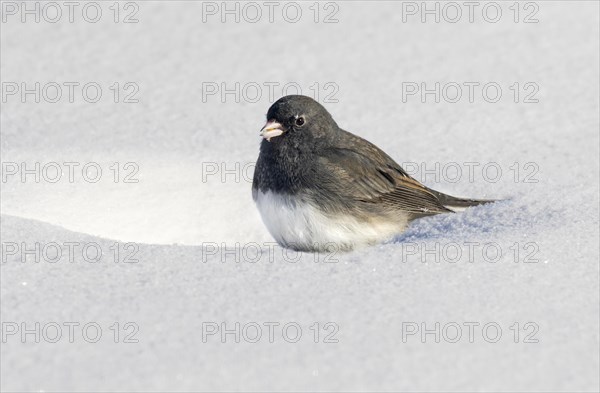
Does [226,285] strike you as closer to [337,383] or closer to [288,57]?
[337,383]

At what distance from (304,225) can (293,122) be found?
1.98 feet

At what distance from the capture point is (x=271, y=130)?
496 cm

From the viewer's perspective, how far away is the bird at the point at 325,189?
15.8 feet

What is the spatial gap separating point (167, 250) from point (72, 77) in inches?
128

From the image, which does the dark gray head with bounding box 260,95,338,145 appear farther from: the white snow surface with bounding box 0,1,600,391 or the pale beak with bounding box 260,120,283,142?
the white snow surface with bounding box 0,1,600,391

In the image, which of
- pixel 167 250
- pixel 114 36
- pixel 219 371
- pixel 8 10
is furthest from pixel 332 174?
pixel 8 10

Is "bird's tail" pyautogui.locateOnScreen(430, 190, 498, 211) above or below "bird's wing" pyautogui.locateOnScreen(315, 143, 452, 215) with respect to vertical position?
below

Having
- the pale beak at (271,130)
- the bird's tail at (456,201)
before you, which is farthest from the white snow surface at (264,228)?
the pale beak at (271,130)

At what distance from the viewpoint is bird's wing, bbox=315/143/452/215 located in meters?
4.95

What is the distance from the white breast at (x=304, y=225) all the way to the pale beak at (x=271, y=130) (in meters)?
0.31

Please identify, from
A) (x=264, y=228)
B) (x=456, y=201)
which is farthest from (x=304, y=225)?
(x=456, y=201)

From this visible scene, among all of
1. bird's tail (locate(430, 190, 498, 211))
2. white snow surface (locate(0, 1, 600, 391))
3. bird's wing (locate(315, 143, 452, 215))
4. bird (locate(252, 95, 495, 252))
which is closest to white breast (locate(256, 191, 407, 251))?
bird (locate(252, 95, 495, 252))

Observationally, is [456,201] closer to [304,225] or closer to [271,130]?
[304,225]

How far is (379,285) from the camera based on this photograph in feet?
12.9
